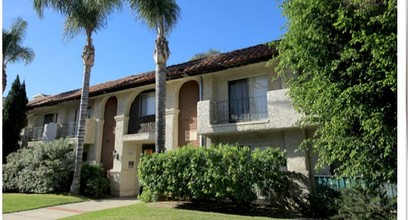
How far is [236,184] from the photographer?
892 cm

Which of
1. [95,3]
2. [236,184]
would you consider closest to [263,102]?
Result: [236,184]

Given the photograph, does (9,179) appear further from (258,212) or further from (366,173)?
(366,173)

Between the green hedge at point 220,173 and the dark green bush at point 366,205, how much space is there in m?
2.35

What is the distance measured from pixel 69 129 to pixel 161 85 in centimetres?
805

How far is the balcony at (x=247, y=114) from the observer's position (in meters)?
10.5

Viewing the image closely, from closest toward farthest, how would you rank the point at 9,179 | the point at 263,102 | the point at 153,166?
1. the point at 153,166
2. the point at 263,102
3. the point at 9,179

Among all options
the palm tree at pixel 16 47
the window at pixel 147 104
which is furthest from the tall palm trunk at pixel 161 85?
the palm tree at pixel 16 47

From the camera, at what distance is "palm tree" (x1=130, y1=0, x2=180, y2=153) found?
1203 cm

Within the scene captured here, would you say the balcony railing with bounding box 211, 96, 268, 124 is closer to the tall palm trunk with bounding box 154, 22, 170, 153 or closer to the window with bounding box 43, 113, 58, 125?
the tall palm trunk with bounding box 154, 22, 170, 153

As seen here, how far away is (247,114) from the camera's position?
1196 centimetres

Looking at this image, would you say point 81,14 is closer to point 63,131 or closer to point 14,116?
point 63,131

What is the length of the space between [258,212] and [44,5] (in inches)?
427

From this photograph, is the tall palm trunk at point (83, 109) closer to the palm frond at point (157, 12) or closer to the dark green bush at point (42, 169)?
the dark green bush at point (42, 169)

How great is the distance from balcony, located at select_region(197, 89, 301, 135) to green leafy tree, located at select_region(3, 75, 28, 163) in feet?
40.2
